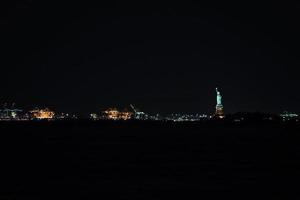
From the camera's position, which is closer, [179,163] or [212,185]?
[212,185]

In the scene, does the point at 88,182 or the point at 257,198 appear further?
the point at 88,182

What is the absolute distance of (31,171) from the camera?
38406mm

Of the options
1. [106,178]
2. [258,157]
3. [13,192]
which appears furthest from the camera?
[258,157]

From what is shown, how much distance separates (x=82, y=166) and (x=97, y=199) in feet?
51.7

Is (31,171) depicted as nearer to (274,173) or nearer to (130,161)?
(130,161)

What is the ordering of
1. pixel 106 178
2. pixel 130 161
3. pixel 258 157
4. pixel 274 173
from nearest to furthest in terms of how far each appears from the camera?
1. pixel 106 178
2. pixel 274 173
3. pixel 130 161
4. pixel 258 157

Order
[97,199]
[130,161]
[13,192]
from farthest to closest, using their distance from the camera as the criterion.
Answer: [130,161]
[13,192]
[97,199]

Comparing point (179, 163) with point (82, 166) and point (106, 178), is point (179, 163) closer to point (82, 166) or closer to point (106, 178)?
point (82, 166)

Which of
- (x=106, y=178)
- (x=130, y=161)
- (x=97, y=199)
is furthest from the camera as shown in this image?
(x=130, y=161)

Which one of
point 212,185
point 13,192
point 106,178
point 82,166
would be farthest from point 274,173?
point 13,192

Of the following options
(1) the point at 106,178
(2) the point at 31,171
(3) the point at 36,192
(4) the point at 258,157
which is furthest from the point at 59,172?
(4) the point at 258,157

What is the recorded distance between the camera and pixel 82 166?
42031mm

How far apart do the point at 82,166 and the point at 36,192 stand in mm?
13457

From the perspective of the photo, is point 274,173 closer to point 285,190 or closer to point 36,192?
point 285,190
